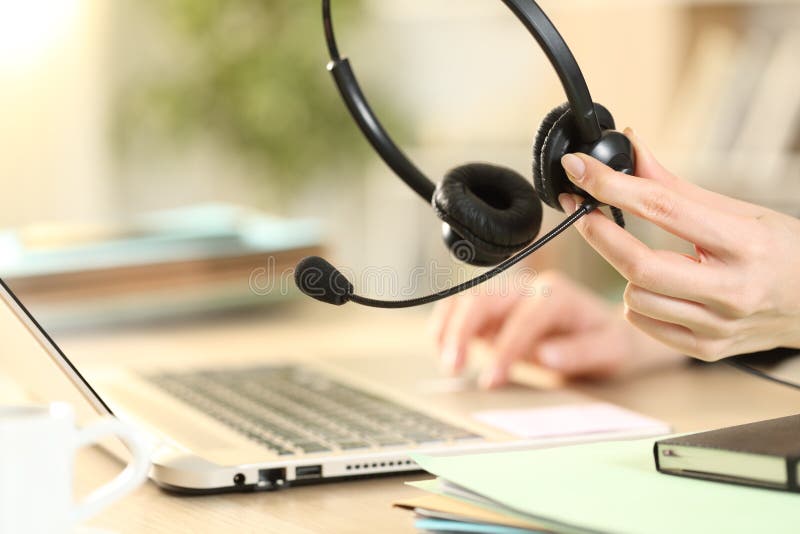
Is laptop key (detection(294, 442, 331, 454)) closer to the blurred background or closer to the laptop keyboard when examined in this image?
the laptop keyboard

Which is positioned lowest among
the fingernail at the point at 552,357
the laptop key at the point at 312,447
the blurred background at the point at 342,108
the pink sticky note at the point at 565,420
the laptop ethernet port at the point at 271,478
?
the laptop ethernet port at the point at 271,478

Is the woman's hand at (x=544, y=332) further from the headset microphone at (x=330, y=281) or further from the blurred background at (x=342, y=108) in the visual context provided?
the blurred background at (x=342, y=108)

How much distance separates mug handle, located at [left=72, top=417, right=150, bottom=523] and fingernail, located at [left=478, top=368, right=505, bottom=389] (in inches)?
21.0

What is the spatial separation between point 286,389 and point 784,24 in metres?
2.03

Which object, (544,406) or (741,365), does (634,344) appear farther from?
(741,365)

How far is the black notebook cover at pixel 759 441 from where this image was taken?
471 mm

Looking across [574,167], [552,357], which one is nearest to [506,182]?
[574,167]

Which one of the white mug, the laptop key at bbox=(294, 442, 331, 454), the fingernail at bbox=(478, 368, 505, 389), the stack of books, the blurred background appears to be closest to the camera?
the white mug

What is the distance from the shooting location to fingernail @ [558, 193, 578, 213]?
0.60 m

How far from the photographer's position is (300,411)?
2.64 feet

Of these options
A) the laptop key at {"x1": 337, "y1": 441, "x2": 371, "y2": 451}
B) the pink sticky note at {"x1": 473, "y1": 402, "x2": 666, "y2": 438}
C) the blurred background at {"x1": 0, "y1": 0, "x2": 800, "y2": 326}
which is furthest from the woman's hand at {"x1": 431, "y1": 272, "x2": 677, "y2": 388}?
the blurred background at {"x1": 0, "y1": 0, "x2": 800, "y2": 326}

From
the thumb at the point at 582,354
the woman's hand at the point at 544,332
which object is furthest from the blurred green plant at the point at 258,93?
the thumb at the point at 582,354

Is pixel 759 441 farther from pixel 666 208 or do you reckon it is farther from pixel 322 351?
pixel 322 351

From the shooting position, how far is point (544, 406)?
0.85 metres
